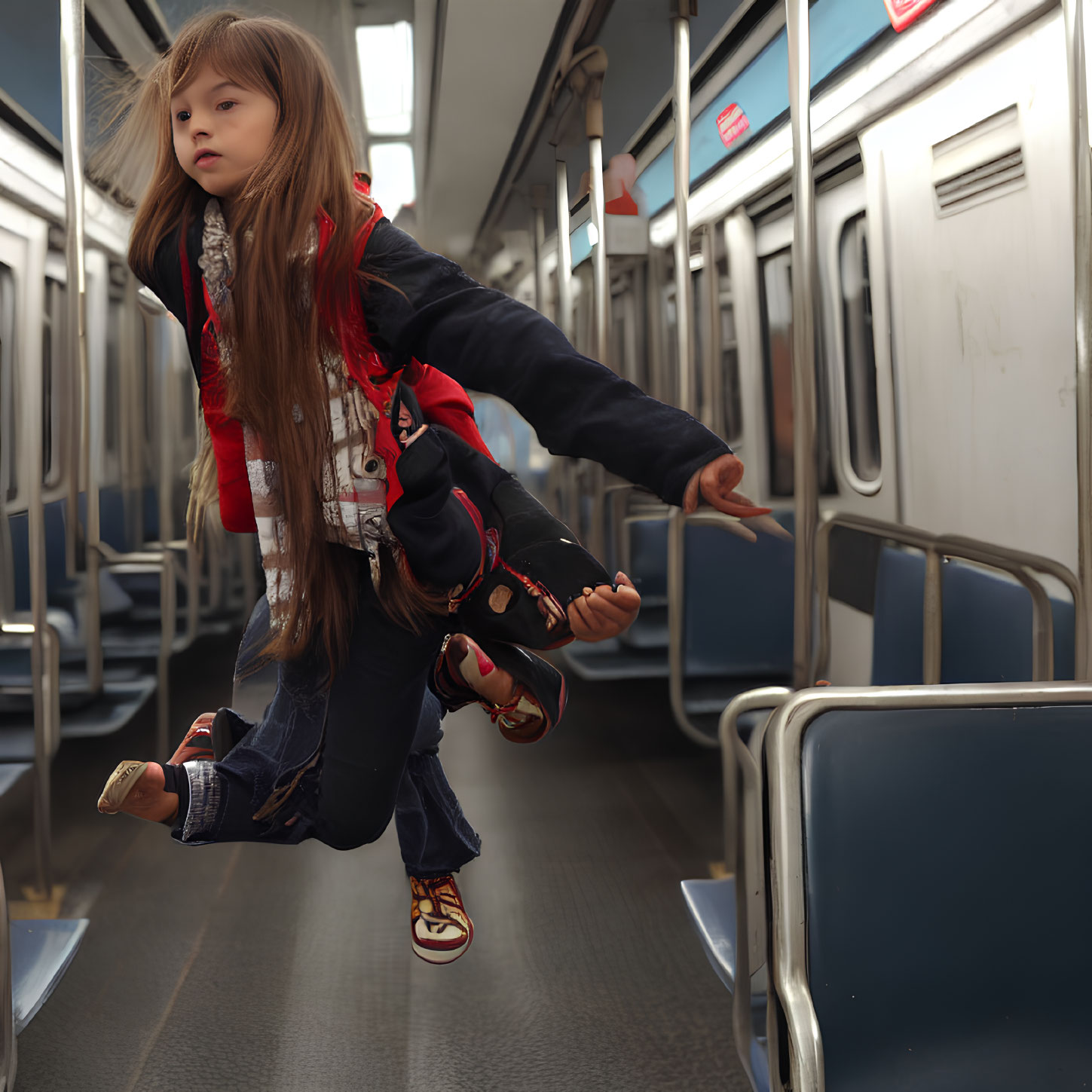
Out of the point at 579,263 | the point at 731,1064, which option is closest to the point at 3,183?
the point at 579,263

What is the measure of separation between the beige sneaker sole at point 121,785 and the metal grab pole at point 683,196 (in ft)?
3.40

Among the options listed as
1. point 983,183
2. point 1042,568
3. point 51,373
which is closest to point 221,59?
point 51,373

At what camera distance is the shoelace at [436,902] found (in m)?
1.69

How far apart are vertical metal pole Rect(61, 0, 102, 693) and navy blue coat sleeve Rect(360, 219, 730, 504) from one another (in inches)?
25.9

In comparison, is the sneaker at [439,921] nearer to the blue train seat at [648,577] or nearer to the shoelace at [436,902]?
the shoelace at [436,902]

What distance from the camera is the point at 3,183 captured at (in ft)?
5.57

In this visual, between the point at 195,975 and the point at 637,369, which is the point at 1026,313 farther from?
the point at 195,975

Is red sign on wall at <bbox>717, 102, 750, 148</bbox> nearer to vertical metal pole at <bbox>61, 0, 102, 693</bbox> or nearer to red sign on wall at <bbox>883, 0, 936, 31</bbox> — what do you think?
red sign on wall at <bbox>883, 0, 936, 31</bbox>

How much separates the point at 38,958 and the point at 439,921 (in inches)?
28.0

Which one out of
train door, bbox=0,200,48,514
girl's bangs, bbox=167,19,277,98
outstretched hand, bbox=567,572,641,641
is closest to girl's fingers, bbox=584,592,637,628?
outstretched hand, bbox=567,572,641,641

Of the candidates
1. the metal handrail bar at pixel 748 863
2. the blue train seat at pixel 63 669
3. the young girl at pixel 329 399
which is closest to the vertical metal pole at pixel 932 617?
the metal handrail bar at pixel 748 863

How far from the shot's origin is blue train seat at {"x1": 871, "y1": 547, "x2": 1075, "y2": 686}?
1.84 m

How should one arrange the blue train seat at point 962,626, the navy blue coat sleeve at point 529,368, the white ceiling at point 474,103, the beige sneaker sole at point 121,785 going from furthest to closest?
the blue train seat at point 962,626
the white ceiling at point 474,103
the beige sneaker sole at point 121,785
the navy blue coat sleeve at point 529,368

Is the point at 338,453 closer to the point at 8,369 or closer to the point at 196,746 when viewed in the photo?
the point at 196,746
